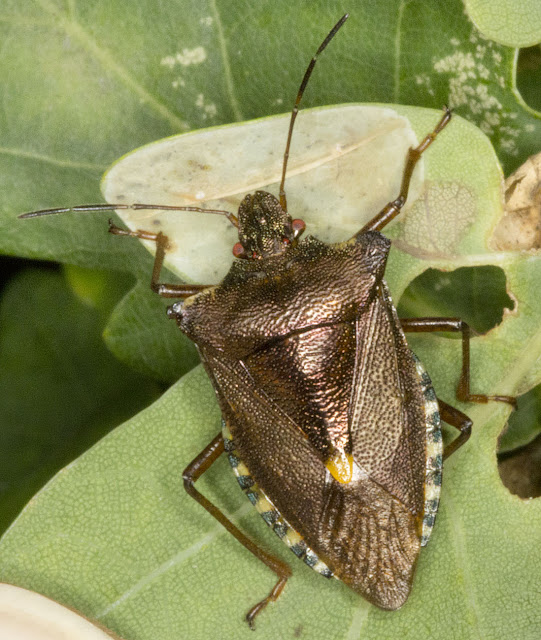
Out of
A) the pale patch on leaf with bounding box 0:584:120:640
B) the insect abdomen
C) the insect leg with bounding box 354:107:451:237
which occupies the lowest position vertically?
the pale patch on leaf with bounding box 0:584:120:640

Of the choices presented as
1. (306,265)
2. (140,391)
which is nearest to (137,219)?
(306,265)

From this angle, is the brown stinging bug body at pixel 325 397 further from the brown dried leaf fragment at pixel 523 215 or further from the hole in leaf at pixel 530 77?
the hole in leaf at pixel 530 77

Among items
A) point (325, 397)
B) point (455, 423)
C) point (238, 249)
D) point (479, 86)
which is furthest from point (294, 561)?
point (479, 86)

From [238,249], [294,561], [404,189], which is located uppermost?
[404,189]

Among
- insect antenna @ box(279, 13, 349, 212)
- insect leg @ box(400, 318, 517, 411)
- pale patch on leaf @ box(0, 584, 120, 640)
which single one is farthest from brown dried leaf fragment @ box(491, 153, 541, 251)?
pale patch on leaf @ box(0, 584, 120, 640)

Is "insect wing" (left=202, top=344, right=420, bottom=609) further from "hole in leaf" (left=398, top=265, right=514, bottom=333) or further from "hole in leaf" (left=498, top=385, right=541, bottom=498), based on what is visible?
"hole in leaf" (left=398, top=265, right=514, bottom=333)

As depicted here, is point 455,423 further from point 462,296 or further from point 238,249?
point 238,249

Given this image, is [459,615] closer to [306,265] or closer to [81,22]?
[306,265]
